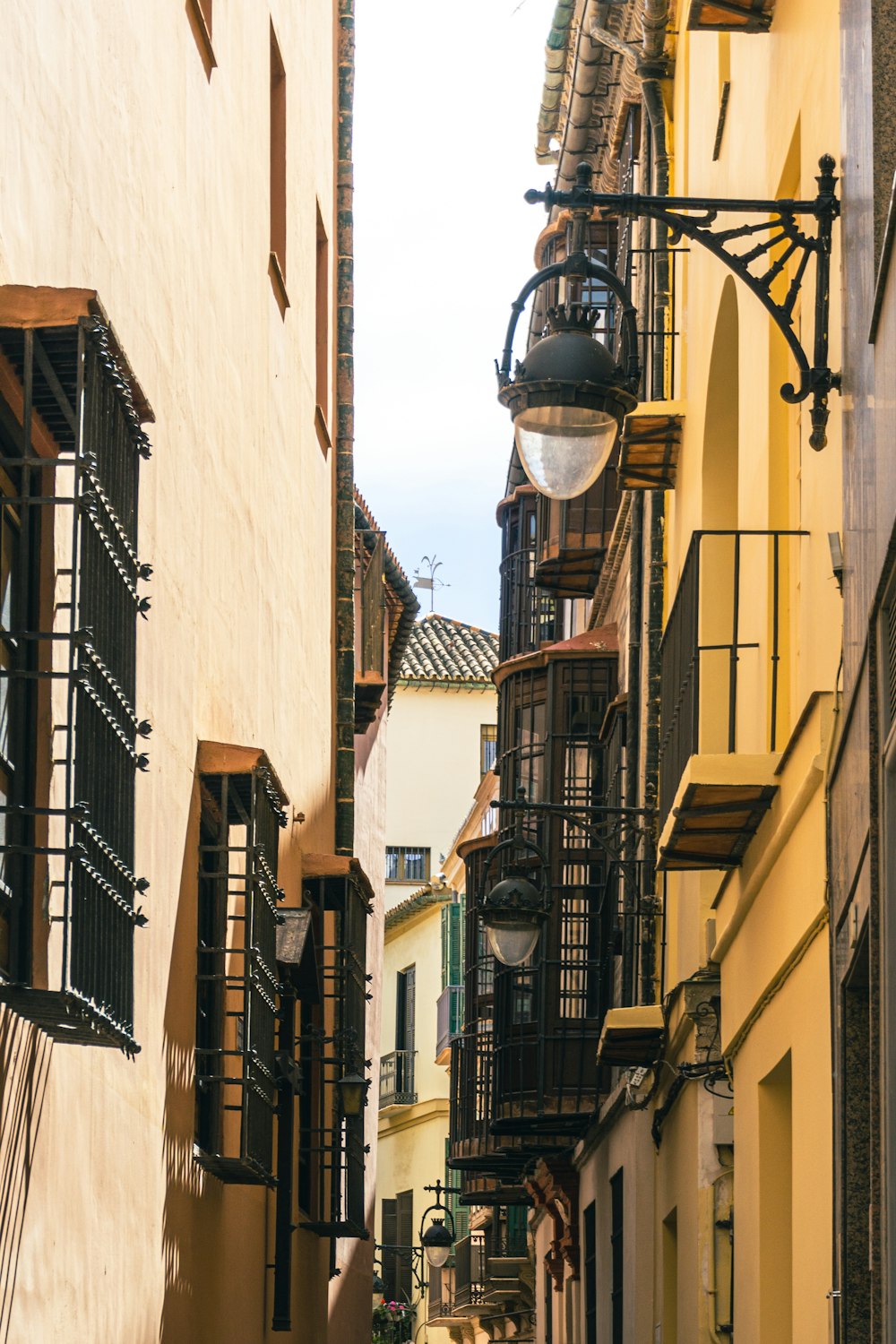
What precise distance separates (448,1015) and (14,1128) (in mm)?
35398

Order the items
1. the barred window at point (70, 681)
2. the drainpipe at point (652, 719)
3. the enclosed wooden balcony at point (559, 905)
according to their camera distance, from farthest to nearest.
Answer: the enclosed wooden balcony at point (559, 905) → the drainpipe at point (652, 719) → the barred window at point (70, 681)

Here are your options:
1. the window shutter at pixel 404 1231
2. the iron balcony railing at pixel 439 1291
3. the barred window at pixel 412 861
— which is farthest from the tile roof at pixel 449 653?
the iron balcony railing at pixel 439 1291

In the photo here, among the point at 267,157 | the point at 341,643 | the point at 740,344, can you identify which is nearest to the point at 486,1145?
the point at 341,643

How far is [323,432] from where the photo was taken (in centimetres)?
1684

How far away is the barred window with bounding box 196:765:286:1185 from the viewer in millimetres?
9938

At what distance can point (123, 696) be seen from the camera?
21.5ft

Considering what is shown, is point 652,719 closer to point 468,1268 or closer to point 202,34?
point 202,34

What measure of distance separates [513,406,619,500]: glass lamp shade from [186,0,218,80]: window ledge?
135 inches

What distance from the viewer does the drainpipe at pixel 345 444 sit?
1764 centimetres

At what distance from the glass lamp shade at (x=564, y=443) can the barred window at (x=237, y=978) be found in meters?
2.95

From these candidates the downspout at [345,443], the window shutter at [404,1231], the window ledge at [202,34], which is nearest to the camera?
the window ledge at [202,34]

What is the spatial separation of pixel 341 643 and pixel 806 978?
10.3 metres

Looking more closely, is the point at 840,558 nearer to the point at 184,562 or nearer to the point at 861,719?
the point at 861,719

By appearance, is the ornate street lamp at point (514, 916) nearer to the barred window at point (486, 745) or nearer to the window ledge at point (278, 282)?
the window ledge at point (278, 282)
